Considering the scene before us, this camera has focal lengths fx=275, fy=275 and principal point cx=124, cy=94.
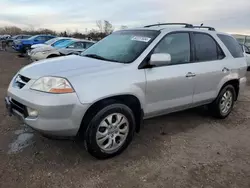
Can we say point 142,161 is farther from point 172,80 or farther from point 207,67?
point 207,67

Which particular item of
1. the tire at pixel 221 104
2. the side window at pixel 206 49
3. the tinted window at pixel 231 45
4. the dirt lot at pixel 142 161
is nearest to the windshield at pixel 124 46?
the side window at pixel 206 49

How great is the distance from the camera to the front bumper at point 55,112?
311 cm

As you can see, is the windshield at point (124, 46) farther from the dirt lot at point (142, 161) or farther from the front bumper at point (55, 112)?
the dirt lot at point (142, 161)

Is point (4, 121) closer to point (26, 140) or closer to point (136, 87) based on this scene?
point (26, 140)

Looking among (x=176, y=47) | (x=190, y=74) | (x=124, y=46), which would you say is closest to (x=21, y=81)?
(x=124, y=46)

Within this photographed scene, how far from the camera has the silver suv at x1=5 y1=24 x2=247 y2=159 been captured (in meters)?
3.19

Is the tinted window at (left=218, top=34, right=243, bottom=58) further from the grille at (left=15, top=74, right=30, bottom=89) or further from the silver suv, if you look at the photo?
the grille at (left=15, top=74, right=30, bottom=89)

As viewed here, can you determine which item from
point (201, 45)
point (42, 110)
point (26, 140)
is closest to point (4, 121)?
point (26, 140)

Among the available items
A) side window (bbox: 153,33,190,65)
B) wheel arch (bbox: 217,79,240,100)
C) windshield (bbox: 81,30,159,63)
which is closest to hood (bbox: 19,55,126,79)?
windshield (bbox: 81,30,159,63)

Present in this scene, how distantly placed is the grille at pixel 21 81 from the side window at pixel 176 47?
1834 mm

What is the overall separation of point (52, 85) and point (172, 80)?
1789mm

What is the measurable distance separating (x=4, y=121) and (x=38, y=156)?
1600 mm

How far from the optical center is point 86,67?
354cm

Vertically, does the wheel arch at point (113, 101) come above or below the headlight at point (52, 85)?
below
